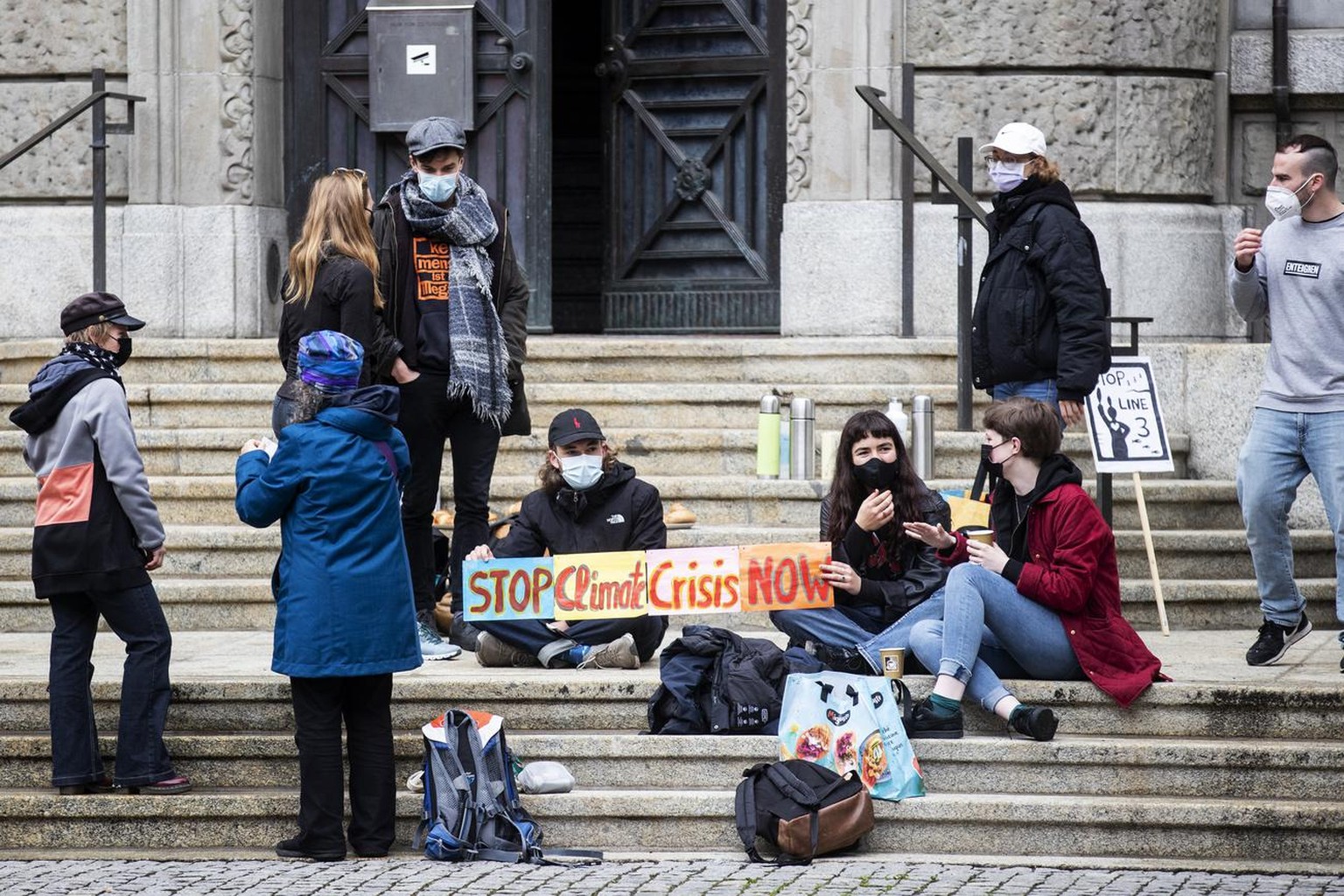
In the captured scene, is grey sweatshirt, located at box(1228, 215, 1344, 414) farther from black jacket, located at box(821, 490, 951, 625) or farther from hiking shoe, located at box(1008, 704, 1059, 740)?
hiking shoe, located at box(1008, 704, 1059, 740)

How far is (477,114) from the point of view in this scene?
11.8 meters

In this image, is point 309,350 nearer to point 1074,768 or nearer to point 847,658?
point 847,658

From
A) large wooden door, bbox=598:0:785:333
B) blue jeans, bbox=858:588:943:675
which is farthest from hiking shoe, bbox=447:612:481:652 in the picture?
large wooden door, bbox=598:0:785:333

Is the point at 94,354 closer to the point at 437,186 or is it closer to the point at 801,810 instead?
the point at 437,186

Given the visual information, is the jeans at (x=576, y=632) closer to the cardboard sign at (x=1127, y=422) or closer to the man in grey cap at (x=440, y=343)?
the man in grey cap at (x=440, y=343)

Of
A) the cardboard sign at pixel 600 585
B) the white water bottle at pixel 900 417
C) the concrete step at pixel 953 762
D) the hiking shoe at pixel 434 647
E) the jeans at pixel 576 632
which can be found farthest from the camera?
the white water bottle at pixel 900 417

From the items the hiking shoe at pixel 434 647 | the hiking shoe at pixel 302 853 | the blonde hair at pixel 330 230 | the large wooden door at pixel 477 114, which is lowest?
the hiking shoe at pixel 302 853

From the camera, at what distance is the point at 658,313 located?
12.1 m

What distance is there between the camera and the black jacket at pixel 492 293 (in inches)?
326

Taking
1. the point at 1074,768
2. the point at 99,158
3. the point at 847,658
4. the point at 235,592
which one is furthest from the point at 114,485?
the point at 99,158

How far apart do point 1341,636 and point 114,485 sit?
14.0 ft

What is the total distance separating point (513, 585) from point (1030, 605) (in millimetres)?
1873

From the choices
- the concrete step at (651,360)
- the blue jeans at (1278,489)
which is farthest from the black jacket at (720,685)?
the concrete step at (651,360)

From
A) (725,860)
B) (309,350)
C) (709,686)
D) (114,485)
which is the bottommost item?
(725,860)
